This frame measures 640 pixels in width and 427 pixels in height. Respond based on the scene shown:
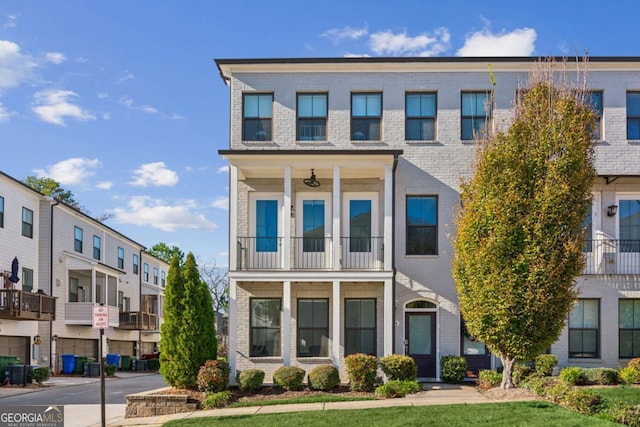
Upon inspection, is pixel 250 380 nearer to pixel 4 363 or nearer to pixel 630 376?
pixel 630 376

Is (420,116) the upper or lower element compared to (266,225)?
upper

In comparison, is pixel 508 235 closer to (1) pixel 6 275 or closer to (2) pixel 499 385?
(2) pixel 499 385

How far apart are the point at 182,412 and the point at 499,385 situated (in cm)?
803

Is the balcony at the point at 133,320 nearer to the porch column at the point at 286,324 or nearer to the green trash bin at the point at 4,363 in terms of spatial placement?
the green trash bin at the point at 4,363

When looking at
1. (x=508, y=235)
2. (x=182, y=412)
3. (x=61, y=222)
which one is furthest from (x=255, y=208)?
(x=61, y=222)

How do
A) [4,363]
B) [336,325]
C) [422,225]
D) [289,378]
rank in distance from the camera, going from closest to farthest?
[289,378]
[336,325]
[422,225]
[4,363]

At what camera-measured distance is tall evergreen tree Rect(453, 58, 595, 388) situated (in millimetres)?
15102

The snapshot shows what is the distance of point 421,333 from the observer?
1998cm

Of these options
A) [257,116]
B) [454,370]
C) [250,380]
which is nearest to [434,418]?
[250,380]

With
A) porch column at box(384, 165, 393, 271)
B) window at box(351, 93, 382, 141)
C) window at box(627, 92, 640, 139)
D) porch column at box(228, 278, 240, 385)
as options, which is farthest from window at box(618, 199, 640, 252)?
porch column at box(228, 278, 240, 385)

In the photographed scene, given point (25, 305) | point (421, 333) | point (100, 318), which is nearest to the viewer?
point (100, 318)

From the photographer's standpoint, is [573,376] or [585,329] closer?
[573,376]

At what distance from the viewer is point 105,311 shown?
13227 mm

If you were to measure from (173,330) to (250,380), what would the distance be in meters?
2.43
